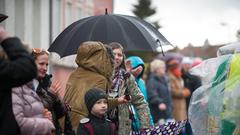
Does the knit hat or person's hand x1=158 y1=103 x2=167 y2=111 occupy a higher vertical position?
the knit hat

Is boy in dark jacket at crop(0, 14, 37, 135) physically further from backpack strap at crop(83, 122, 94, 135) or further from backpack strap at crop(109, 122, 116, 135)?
backpack strap at crop(109, 122, 116, 135)

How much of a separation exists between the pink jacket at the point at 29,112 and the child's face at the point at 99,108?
1.43 metres

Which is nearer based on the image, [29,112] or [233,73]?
[29,112]

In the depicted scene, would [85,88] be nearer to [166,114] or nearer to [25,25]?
[166,114]

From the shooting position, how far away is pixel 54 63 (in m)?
17.2

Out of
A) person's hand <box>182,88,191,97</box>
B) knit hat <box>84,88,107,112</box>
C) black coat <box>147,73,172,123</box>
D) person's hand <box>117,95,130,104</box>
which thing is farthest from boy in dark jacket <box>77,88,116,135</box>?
person's hand <box>182,88,191,97</box>

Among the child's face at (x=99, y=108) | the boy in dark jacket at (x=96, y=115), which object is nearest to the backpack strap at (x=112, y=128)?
the boy in dark jacket at (x=96, y=115)

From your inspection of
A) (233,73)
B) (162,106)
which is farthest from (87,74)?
(162,106)

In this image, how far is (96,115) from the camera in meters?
6.39

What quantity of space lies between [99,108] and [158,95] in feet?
22.7

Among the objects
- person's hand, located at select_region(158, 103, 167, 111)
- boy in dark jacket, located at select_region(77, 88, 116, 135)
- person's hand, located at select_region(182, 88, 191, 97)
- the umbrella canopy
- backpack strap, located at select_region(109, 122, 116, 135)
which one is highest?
the umbrella canopy

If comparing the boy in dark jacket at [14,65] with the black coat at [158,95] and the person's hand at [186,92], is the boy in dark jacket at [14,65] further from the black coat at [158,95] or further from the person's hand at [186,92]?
the person's hand at [186,92]

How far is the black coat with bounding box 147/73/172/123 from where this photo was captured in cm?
1316

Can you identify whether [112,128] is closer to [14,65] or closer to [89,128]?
[89,128]
